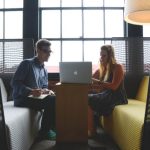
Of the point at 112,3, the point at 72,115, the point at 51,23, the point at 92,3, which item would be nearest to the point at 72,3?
the point at 92,3

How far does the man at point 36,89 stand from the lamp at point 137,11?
3.80ft

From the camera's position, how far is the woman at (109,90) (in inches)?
133

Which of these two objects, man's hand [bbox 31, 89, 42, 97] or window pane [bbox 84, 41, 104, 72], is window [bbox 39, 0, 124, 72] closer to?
→ window pane [bbox 84, 41, 104, 72]

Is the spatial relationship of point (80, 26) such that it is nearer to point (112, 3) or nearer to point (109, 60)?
point (112, 3)

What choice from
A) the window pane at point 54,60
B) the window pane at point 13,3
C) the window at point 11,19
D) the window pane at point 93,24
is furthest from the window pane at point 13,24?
the window pane at point 93,24

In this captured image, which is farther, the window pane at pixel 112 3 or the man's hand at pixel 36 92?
the window pane at pixel 112 3

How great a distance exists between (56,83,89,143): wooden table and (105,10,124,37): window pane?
1.88 metres

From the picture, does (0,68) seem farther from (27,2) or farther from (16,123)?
(16,123)

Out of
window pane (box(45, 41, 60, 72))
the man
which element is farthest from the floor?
window pane (box(45, 41, 60, 72))

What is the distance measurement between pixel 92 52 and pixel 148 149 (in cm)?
276

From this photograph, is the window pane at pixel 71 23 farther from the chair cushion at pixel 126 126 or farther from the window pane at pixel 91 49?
the chair cushion at pixel 126 126

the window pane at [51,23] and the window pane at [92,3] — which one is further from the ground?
the window pane at [92,3]

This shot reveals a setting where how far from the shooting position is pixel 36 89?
3160mm

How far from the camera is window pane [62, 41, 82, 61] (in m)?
4.64
